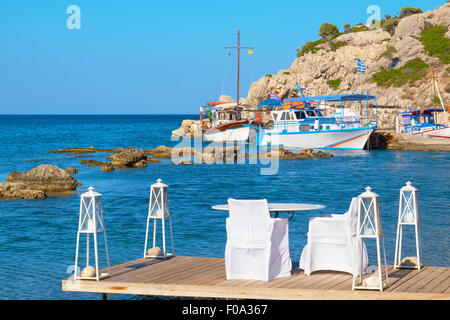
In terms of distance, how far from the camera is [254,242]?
810 cm

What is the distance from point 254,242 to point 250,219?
13.4 inches

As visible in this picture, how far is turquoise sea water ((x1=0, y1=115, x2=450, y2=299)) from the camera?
12172 mm

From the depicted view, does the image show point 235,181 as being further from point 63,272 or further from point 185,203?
point 63,272

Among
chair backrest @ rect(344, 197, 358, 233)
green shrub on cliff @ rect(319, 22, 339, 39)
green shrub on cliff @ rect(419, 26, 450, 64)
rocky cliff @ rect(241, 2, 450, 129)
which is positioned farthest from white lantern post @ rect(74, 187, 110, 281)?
green shrub on cliff @ rect(319, 22, 339, 39)

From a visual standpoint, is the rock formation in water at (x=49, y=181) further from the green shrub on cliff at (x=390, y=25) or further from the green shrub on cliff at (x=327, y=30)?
the green shrub on cliff at (x=327, y=30)

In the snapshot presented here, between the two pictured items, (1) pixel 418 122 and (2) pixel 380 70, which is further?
(2) pixel 380 70

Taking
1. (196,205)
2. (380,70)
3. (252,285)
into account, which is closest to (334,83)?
(380,70)

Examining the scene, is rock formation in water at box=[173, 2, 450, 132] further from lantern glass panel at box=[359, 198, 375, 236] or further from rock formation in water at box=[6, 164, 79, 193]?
lantern glass panel at box=[359, 198, 375, 236]

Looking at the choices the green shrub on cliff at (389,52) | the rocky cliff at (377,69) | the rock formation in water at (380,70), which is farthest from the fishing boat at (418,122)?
the green shrub on cliff at (389,52)

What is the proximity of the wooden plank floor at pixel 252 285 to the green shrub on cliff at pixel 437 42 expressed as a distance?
2580 inches

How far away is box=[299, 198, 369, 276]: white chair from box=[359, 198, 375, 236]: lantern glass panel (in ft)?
1.40

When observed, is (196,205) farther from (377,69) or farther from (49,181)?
(377,69)
